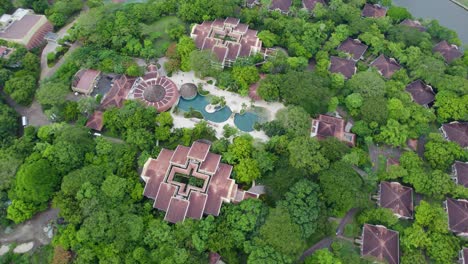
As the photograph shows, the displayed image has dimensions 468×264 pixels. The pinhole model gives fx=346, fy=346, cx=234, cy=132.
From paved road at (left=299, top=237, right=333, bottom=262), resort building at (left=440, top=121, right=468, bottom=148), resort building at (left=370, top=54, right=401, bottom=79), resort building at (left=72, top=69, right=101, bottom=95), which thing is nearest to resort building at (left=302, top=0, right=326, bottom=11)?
resort building at (left=370, top=54, right=401, bottom=79)

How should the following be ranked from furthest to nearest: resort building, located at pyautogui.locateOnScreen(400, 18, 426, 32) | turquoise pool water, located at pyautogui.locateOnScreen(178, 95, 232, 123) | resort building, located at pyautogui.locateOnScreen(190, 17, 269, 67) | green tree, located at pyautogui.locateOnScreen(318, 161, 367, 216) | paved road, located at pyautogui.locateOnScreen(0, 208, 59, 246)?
resort building, located at pyautogui.locateOnScreen(400, 18, 426, 32)
resort building, located at pyautogui.locateOnScreen(190, 17, 269, 67)
turquoise pool water, located at pyautogui.locateOnScreen(178, 95, 232, 123)
paved road, located at pyautogui.locateOnScreen(0, 208, 59, 246)
green tree, located at pyautogui.locateOnScreen(318, 161, 367, 216)

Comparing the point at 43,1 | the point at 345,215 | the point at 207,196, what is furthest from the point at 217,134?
the point at 43,1

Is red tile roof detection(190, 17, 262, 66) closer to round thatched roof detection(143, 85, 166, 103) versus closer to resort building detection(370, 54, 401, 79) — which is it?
round thatched roof detection(143, 85, 166, 103)

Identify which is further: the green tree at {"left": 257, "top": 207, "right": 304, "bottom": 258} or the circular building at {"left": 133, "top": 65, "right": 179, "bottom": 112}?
the circular building at {"left": 133, "top": 65, "right": 179, "bottom": 112}

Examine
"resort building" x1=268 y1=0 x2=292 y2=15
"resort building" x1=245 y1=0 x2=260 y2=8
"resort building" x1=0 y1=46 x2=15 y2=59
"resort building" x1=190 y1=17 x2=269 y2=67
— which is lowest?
"resort building" x1=0 y1=46 x2=15 y2=59

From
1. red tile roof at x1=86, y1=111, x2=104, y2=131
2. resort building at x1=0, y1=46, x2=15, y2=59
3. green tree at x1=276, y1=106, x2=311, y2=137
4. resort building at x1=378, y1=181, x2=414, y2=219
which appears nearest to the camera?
resort building at x1=378, y1=181, x2=414, y2=219

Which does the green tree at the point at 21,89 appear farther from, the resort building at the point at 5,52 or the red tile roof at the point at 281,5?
the red tile roof at the point at 281,5

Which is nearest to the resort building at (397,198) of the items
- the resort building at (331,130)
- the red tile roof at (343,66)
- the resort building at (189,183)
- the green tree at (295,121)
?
the resort building at (331,130)
